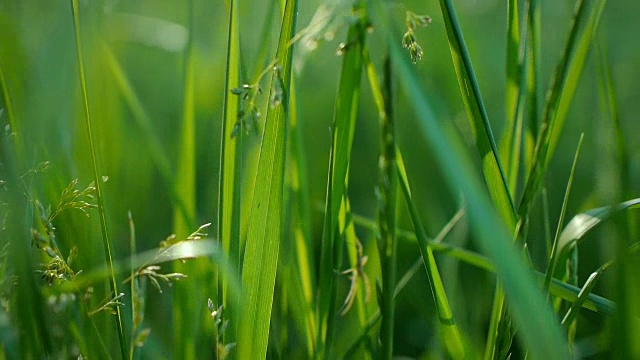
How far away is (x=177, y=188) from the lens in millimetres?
943

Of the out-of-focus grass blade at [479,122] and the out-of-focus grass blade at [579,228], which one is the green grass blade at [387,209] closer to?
the out-of-focus grass blade at [479,122]

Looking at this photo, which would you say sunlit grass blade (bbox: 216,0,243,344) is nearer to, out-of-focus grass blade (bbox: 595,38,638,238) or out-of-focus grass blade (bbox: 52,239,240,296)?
out-of-focus grass blade (bbox: 52,239,240,296)

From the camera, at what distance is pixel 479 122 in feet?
2.19

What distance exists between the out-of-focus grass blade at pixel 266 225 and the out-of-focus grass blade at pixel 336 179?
51 millimetres

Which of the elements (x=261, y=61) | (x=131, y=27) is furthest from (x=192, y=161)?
(x=131, y=27)

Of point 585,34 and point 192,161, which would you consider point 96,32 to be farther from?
point 585,34

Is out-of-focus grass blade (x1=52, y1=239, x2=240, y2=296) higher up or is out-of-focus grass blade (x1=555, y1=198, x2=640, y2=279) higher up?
out-of-focus grass blade (x1=555, y1=198, x2=640, y2=279)

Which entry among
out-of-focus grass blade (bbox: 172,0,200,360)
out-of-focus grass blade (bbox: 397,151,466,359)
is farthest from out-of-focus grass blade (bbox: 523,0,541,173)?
out-of-focus grass blade (bbox: 172,0,200,360)

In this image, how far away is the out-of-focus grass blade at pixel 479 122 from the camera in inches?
24.7

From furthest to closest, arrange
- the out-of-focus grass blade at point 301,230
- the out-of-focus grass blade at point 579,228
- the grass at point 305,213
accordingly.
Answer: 1. the out-of-focus grass blade at point 301,230
2. the out-of-focus grass blade at point 579,228
3. the grass at point 305,213

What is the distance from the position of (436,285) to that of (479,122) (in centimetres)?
16

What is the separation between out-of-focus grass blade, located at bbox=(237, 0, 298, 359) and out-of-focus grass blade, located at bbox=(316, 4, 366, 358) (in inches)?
2.0

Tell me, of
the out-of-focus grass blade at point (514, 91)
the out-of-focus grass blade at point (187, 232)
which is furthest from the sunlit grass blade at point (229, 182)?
the out-of-focus grass blade at point (514, 91)

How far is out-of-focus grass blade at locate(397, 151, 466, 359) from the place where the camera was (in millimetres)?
682
